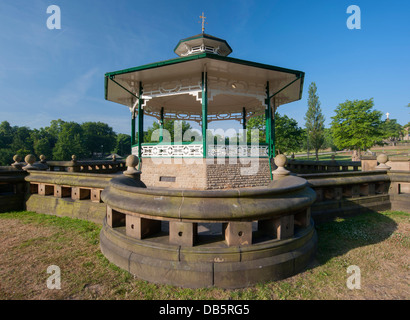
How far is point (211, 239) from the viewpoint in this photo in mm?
2793

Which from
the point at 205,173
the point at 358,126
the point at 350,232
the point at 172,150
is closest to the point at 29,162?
the point at 172,150

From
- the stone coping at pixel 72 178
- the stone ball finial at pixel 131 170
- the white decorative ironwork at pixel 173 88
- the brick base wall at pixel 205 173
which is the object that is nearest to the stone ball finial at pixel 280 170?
the stone ball finial at pixel 131 170

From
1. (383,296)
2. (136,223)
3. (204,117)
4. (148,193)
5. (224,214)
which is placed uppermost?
(204,117)

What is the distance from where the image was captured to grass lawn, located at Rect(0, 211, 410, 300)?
7.65 feet

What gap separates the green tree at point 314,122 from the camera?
41.7 meters

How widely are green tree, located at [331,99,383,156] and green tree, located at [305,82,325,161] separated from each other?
45.5 ft

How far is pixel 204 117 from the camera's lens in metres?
9.56

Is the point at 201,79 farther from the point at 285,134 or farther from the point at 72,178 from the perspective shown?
the point at 285,134

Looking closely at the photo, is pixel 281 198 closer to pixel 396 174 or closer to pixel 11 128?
pixel 396 174

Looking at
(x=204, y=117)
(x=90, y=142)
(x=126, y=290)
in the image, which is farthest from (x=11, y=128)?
(x=126, y=290)

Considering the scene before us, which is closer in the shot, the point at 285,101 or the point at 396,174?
the point at 396,174

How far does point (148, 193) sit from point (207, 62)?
8.07 metres

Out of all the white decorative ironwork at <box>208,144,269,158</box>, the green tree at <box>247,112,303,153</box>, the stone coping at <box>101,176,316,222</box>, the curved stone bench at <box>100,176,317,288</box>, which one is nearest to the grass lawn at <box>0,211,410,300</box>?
the curved stone bench at <box>100,176,317,288</box>

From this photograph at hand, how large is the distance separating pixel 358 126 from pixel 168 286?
33199mm
